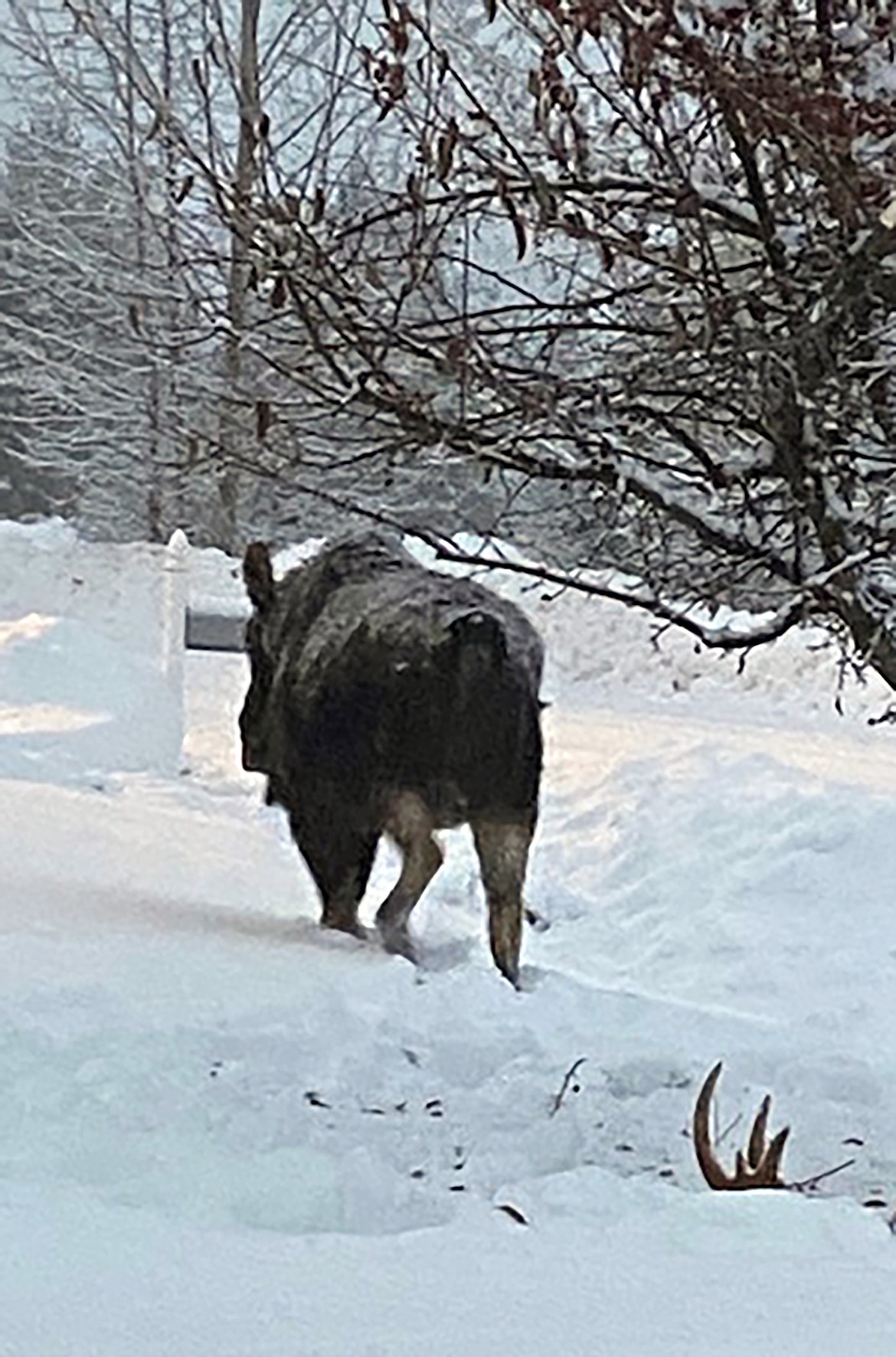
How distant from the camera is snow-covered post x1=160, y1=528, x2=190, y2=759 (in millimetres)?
12672

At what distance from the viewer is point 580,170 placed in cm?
367

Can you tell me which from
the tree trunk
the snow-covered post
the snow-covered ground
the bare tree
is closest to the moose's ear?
the tree trunk

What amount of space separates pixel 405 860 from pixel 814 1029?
4.56 feet

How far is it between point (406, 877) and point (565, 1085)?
1.83 meters

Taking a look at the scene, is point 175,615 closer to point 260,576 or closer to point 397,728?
point 260,576

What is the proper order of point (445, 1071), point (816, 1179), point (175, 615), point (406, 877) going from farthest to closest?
point (175, 615) < point (406, 877) < point (445, 1071) < point (816, 1179)

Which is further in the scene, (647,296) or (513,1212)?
(647,296)

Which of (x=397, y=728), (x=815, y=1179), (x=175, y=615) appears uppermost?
(x=397, y=728)

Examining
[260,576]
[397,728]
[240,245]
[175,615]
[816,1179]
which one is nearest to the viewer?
[816,1179]

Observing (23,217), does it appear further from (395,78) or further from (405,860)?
(395,78)

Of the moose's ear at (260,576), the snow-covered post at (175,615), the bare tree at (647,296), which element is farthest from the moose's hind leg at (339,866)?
the snow-covered post at (175,615)

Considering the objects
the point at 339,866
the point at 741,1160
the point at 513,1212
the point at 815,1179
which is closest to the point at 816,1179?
the point at 815,1179

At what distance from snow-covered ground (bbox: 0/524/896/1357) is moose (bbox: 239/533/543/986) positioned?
29cm

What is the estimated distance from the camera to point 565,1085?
439cm
